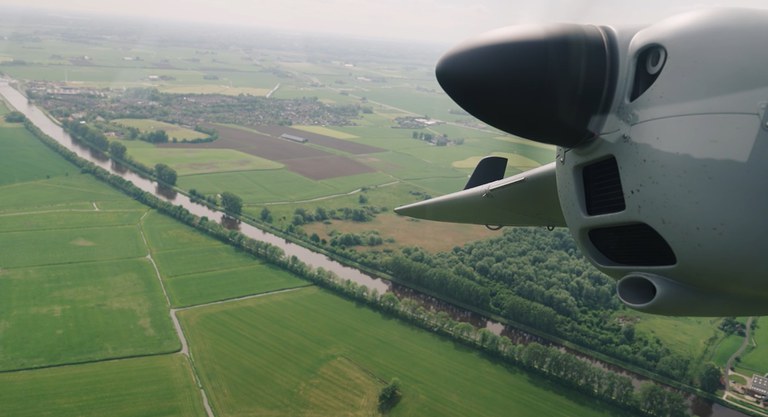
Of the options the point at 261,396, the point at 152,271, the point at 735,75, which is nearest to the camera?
the point at 735,75

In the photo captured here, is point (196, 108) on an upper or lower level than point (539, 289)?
upper

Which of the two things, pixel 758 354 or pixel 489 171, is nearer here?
pixel 489 171

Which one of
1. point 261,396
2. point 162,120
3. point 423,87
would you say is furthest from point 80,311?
point 423,87

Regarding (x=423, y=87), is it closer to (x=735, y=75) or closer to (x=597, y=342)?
(x=597, y=342)

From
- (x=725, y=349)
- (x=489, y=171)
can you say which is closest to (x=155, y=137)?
(x=725, y=349)

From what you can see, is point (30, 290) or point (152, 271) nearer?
point (30, 290)

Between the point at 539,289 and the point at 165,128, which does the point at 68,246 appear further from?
the point at 165,128

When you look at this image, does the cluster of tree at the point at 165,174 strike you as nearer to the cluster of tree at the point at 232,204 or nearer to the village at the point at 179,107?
the cluster of tree at the point at 232,204
